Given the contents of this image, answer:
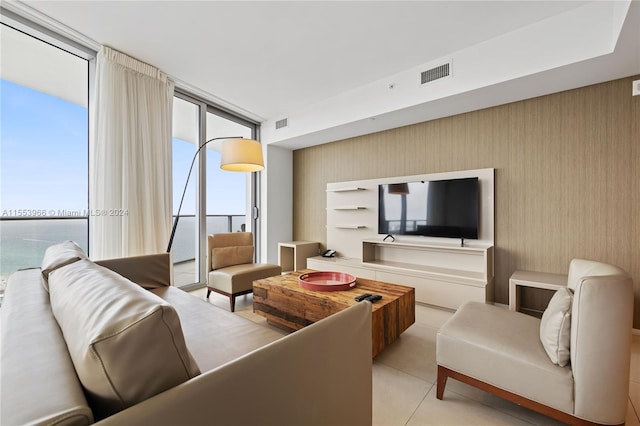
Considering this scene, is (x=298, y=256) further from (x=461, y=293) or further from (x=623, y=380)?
(x=623, y=380)

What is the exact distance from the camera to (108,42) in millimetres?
2684

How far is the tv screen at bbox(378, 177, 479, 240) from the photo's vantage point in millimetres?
3168

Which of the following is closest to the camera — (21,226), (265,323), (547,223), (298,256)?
(21,226)

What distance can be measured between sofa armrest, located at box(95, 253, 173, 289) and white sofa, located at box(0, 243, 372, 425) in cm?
129

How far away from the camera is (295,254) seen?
173 inches

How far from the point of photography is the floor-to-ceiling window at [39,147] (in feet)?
7.74

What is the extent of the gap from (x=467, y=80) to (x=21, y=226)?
14.4ft

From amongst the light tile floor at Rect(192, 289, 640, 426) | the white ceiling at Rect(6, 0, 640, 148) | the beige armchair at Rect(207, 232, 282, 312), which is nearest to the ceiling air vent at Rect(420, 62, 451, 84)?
the white ceiling at Rect(6, 0, 640, 148)

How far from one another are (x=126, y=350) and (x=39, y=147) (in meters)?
3.09

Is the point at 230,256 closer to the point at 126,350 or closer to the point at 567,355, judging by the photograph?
the point at 126,350

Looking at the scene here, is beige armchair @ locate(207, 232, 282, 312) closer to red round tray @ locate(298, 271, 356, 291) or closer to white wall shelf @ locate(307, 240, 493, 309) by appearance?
red round tray @ locate(298, 271, 356, 291)

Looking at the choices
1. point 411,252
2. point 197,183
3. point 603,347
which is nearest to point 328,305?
point 603,347

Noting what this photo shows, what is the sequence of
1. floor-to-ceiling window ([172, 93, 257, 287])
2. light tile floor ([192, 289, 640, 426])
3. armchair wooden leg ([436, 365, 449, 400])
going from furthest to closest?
floor-to-ceiling window ([172, 93, 257, 287]) < armchair wooden leg ([436, 365, 449, 400]) < light tile floor ([192, 289, 640, 426])

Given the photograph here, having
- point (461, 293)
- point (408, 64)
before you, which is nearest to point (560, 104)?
point (408, 64)
